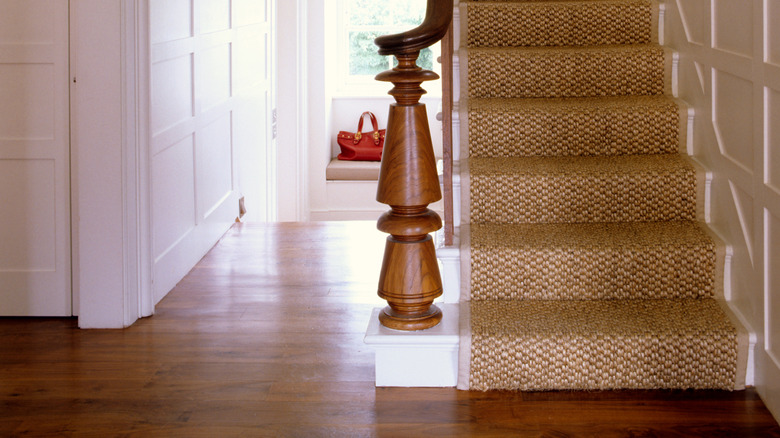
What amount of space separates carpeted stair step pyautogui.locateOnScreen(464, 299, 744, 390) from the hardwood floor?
0.12ft

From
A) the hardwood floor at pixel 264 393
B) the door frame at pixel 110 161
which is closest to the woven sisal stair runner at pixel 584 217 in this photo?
the hardwood floor at pixel 264 393

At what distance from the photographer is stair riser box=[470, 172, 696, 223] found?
261 centimetres

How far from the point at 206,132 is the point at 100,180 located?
111 cm

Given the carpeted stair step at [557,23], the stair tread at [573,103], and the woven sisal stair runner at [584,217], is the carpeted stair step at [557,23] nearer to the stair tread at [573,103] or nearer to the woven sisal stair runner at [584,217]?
the woven sisal stair runner at [584,217]

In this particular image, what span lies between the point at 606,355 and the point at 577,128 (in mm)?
878

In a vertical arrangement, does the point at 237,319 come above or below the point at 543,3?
below

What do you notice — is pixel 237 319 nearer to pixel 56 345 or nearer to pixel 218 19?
pixel 56 345

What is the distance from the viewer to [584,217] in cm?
266

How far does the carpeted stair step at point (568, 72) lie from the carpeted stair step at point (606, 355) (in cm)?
106

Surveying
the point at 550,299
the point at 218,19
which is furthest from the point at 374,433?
the point at 218,19

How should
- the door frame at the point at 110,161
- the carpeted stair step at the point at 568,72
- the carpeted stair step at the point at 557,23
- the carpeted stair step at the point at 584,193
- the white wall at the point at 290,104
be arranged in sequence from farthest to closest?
the white wall at the point at 290,104, the carpeted stair step at the point at 557,23, the carpeted stair step at the point at 568,72, the door frame at the point at 110,161, the carpeted stair step at the point at 584,193

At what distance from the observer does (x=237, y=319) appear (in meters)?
2.91

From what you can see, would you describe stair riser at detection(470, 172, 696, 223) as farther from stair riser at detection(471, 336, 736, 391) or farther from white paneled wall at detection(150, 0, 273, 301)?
white paneled wall at detection(150, 0, 273, 301)

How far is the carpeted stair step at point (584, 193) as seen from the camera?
2611mm
